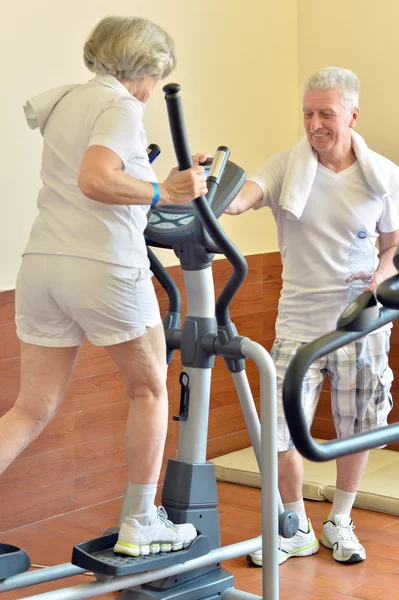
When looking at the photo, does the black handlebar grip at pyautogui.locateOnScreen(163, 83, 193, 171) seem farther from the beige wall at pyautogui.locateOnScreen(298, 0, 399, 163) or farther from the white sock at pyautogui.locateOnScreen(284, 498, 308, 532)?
the beige wall at pyautogui.locateOnScreen(298, 0, 399, 163)

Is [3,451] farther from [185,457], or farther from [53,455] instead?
[53,455]

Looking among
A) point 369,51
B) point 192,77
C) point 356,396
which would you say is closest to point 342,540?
point 356,396

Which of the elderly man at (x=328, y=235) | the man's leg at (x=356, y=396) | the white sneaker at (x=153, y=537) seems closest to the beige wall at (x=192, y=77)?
the elderly man at (x=328, y=235)

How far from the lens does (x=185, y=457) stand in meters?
2.71

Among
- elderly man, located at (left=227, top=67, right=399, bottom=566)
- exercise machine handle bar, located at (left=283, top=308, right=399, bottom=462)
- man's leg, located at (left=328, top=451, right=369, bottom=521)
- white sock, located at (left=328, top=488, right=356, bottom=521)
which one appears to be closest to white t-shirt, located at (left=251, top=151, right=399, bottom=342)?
elderly man, located at (left=227, top=67, right=399, bottom=566)

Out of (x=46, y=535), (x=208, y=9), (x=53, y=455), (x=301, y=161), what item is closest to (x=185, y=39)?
(x=208, y=9)

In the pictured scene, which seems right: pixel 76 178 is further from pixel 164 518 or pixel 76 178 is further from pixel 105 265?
pixel 164 518

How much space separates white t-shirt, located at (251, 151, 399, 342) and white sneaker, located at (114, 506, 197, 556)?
33.4 inches

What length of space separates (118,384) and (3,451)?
59.0 inches

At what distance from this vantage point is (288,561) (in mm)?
3150

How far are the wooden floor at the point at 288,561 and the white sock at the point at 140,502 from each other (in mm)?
548

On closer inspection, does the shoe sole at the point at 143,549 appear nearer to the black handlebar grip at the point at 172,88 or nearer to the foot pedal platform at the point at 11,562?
the foot pedal platform at the point at 11,562

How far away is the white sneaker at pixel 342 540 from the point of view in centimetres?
312

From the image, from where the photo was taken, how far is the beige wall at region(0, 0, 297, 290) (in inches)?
135
